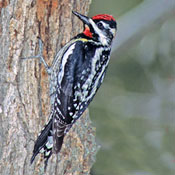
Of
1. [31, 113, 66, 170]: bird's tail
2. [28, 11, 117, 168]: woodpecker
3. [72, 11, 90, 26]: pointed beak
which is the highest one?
[72, 11, 90, 26]: pointed beak

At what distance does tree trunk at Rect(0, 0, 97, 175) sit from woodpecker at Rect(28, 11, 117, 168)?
0.23 ft

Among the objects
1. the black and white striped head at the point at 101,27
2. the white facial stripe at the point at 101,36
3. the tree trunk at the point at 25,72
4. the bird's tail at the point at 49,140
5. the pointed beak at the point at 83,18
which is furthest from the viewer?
the white facial stripe at the point at 101,36

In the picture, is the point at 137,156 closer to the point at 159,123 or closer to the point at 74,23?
the point at 159,123

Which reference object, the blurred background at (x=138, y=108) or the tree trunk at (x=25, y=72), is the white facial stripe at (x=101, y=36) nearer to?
the tree trunk at (x=25, y=72)

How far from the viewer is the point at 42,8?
13.5 feet

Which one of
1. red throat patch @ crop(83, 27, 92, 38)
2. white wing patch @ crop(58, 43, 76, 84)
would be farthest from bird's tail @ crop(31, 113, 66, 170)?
red throat patch @ crop(83, 27, 92, 38)

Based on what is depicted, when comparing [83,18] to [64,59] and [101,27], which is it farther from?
[64,59]

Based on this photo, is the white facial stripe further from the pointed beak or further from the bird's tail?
the bird's tail

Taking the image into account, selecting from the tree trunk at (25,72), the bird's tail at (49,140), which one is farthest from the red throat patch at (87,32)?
the bird's tail at (49,140)

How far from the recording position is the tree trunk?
4035 mm

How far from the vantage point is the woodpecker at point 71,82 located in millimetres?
4195

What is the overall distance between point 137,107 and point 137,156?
753mm

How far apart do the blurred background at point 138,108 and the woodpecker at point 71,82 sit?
156 centimetres

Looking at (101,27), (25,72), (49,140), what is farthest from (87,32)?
(49,140)
